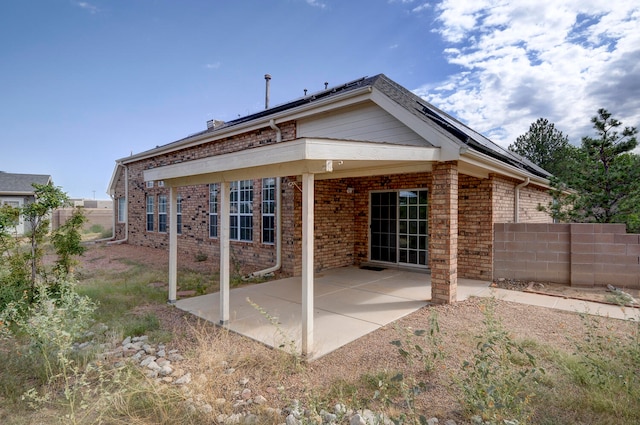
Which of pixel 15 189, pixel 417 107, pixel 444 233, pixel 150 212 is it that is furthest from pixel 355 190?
pixel 15 189

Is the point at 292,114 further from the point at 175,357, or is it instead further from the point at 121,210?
the point at 121,210

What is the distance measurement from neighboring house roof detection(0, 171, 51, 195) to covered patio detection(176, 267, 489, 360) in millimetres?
25572

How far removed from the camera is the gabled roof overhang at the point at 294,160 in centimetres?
343

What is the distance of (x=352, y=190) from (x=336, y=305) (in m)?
4.40

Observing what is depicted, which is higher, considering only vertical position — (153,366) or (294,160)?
(294,160)

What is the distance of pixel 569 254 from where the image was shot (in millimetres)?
6840

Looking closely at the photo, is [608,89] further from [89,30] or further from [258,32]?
[89,30]

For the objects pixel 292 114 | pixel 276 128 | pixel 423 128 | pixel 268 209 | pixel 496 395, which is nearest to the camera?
pixel 496 395

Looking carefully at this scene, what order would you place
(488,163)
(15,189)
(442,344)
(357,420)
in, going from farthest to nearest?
(15,189) < (488,163) < (442,344) < (357,420)

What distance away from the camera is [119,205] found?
16.7 meters

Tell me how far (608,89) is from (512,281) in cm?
957

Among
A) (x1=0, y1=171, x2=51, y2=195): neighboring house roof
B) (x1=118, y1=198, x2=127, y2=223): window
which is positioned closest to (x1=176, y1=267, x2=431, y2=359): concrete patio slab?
(x1=118, y1=198, x2=127, y2=223): window

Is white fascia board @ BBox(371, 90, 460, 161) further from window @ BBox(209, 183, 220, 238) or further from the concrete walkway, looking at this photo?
window @ BBox(209, 183, 220, 238)

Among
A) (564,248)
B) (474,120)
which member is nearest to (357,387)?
(564,248)
